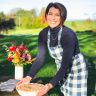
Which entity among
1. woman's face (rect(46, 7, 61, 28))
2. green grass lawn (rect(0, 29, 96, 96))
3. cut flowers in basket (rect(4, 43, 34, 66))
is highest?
woman's face (rect(46, 7, 61, 28))

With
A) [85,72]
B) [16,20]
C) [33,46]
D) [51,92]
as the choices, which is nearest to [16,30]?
[16,20]

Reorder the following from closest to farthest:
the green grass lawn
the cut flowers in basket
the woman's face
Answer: the woman's face < the cut flowers in basket < the green grass lawn

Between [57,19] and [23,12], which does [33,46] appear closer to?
[23,12]

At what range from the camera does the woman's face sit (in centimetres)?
355

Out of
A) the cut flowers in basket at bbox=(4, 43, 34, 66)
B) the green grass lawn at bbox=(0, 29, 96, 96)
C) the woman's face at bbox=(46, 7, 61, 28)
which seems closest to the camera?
the woman's face at bbox=(46, 7, 61, 28)

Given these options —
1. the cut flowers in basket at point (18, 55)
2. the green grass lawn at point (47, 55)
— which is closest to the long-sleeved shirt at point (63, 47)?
the cut flowers in basket at point (18, 55)

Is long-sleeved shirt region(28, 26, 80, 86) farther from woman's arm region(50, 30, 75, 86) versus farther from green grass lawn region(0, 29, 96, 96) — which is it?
green grass lawn region(0, 29, 96, 96)

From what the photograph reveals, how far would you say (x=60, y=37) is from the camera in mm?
3662

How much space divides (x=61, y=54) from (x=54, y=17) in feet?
1.50

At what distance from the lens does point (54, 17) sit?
355 cm

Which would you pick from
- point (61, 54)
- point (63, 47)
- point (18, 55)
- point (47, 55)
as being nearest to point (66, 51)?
point (63, 47)

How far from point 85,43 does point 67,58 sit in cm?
1060

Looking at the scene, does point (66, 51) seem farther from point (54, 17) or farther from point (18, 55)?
point (18, 55)

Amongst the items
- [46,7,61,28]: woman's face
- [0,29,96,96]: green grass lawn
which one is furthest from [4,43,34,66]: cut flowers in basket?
[46,7,61,28]: woman's face
